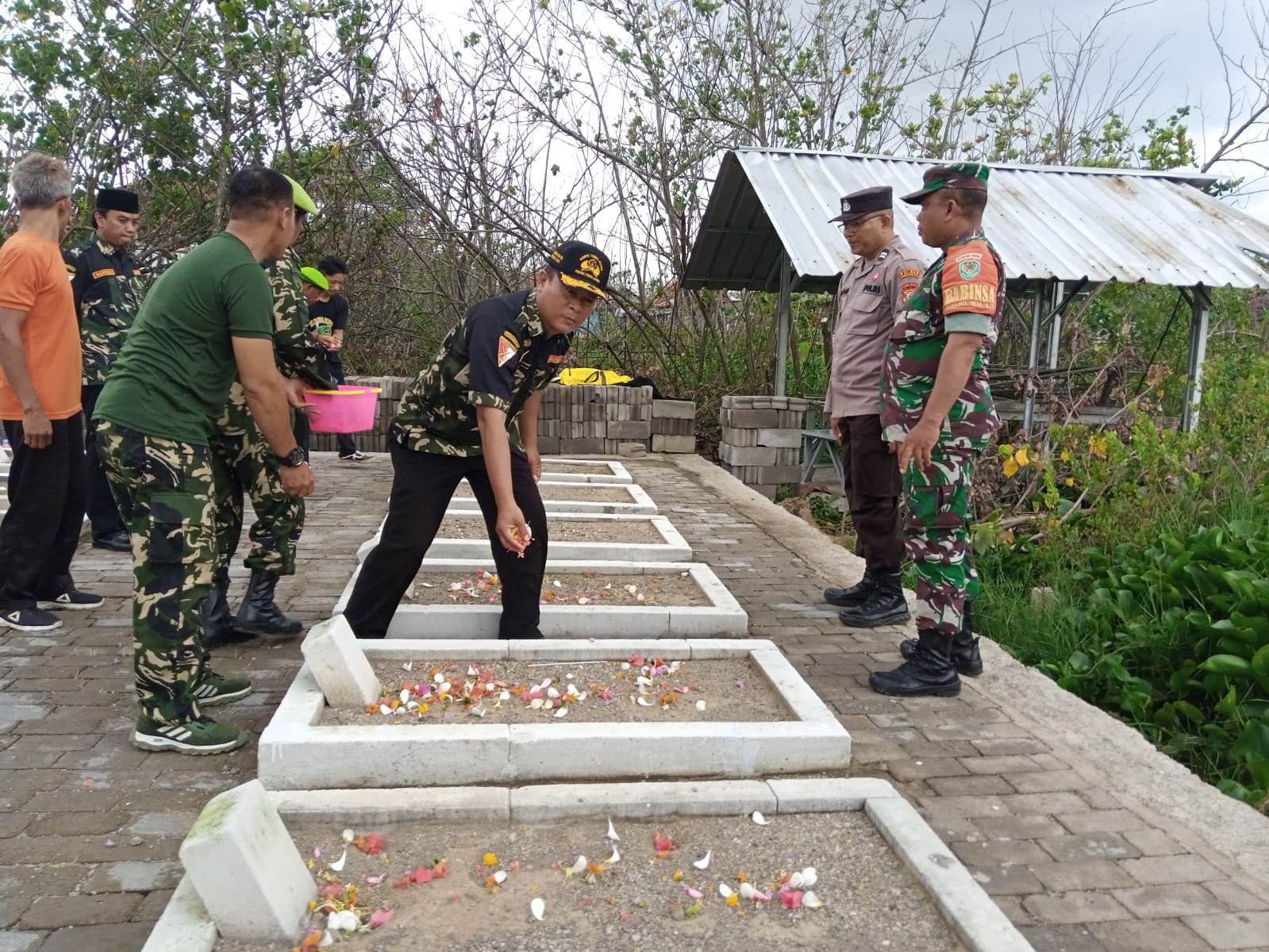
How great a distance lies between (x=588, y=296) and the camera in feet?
10.6

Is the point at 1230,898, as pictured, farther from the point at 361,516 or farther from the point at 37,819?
the point at 361,516

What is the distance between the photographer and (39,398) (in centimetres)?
416

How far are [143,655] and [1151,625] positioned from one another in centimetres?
425

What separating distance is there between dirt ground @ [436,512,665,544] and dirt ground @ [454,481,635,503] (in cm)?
61

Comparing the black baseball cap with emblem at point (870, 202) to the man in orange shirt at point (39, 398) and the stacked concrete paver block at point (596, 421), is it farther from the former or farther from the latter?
the stacked concrete paver block at point (596, 421)

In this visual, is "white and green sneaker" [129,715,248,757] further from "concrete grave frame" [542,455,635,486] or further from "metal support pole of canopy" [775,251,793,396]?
"metal support pole of canopy" [775,251,793,396]

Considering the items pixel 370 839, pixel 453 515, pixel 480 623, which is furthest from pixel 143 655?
pixel 453 515

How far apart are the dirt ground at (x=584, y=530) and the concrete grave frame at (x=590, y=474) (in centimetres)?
149

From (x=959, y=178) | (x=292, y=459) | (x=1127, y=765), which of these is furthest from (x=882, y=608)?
(x=292, y=459)

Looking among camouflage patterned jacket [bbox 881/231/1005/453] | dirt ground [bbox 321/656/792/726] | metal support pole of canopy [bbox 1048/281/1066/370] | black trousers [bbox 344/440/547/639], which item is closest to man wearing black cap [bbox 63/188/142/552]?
black trousers [bbox 344/440/547/639]

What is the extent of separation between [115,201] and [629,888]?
481 centimetres

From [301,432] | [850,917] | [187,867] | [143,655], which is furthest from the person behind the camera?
[301,432]

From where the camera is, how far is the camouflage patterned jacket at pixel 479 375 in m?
3.23

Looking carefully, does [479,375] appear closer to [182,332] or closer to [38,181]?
[182,332]
